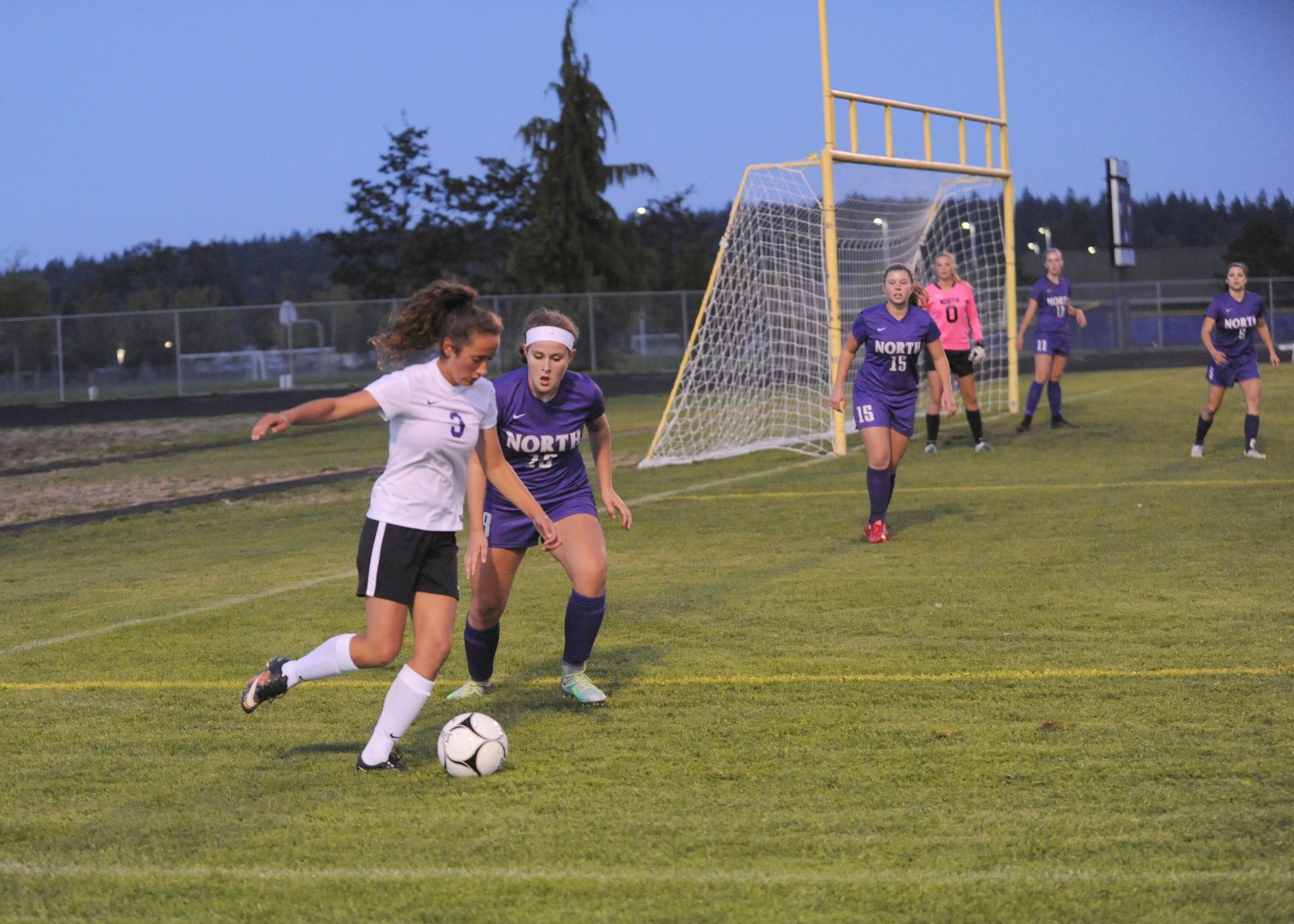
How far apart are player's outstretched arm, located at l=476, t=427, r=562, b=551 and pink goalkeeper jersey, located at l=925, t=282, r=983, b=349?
1118 cm

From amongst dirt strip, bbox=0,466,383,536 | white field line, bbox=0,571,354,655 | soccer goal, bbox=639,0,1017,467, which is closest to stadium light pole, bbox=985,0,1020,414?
soccer goal, bbox=639,0,1017,467

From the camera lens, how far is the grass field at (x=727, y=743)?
12.4 ft

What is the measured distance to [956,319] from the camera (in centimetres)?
1592

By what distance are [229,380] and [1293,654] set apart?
114ft

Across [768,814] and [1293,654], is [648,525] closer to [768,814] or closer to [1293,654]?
[1293,654]

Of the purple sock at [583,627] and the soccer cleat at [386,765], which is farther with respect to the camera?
the purple sock at [583,627]

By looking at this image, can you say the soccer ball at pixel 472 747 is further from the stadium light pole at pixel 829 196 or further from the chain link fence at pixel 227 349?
the chain link fence at pixel 227 349

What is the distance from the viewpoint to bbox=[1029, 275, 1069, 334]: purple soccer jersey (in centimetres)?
1731

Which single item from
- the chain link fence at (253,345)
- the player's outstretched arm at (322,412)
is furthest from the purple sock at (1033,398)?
the chain link fence at (253,345)

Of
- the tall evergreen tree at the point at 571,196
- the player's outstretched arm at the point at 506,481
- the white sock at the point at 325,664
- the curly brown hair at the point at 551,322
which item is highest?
the tall evergreen tree at the point at 571,196

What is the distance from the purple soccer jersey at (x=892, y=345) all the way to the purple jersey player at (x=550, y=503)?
15.4 ft

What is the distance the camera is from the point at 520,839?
422 centimetres

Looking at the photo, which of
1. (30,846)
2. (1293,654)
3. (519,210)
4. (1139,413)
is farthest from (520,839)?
(519,210)

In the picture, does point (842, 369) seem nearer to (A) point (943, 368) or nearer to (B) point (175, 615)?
(A) point (943, 368)
